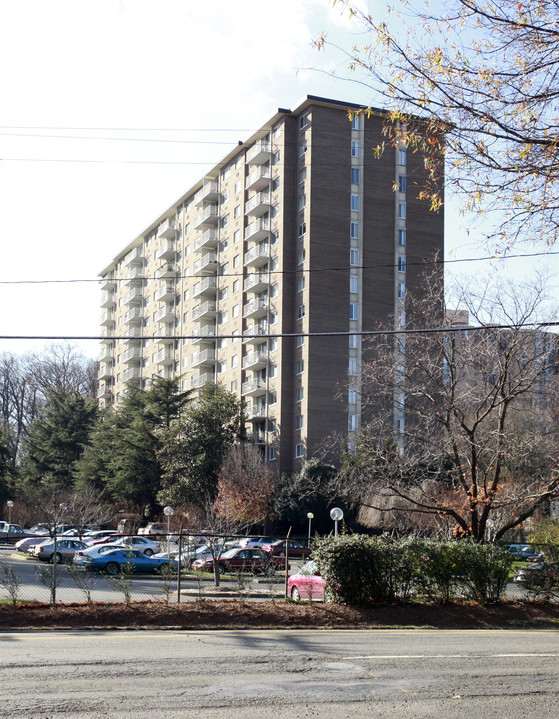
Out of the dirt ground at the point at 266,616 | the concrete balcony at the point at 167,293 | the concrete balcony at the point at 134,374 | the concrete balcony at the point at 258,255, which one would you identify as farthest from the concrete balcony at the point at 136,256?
the dirt ground at the point at 266,616

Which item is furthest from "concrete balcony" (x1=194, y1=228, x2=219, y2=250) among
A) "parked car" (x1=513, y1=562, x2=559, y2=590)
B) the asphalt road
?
the asphalt road

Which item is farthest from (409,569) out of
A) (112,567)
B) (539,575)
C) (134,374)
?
(134,374)

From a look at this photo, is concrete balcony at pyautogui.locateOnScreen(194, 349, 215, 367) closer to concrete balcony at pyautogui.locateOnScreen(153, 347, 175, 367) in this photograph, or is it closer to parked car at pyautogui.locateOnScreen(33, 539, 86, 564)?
concrete balcony at pyautogui.locateOnScreen(153, 347, 175, 367)

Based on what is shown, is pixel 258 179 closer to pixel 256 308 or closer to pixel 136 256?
pixel 256 308

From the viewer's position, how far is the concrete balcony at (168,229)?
8456 centimetres

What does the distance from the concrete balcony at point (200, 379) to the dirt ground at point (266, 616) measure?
2165 inches

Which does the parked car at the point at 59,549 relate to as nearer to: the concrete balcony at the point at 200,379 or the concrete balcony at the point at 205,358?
the concrete balcony at the point at 200,379

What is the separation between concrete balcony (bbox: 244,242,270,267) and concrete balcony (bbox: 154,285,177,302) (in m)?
18.6

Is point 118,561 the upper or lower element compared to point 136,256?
lower

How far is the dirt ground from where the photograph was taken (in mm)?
15219

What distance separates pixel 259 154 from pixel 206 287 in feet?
46.5

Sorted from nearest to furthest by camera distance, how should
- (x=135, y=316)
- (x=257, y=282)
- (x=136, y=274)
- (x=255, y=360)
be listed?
1. (x=255, y=360)
2. (x=257, y=282)
3. (x=135, y=316)
4. (x=136, y=274)

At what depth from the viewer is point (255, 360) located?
210 feet

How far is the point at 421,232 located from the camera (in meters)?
63.6
